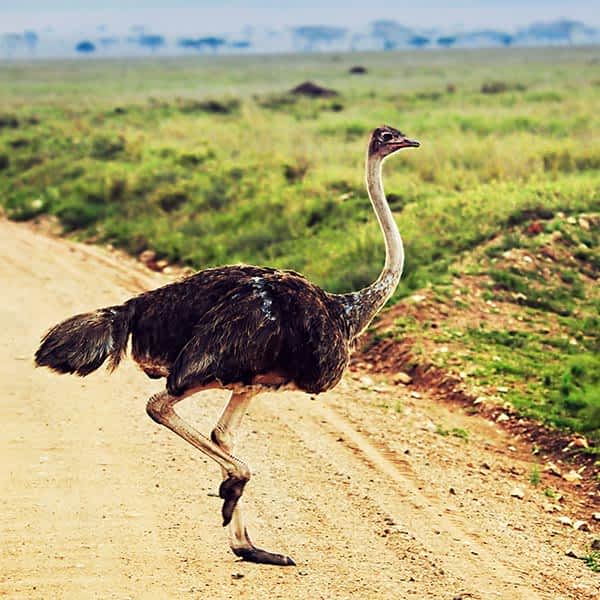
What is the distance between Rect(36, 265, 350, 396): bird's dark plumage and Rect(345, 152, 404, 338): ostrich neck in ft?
0.78

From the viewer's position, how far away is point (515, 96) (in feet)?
110

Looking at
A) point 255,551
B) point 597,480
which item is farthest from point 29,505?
point 597,480

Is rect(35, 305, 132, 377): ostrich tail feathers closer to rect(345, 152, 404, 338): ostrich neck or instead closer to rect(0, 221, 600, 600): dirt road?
rect(0, 221, 600, 600): dirt road

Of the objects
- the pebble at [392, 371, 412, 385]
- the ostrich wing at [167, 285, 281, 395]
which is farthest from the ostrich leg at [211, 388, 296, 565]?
the pebble at [392, 371, 412, 385]

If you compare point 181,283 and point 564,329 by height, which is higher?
point 181,283

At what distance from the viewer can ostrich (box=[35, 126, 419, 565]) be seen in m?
5.36

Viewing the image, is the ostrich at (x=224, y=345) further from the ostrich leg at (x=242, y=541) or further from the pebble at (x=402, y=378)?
the pebble at (x=402, y=378)

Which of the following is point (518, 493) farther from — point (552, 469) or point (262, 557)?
point (262, 557)

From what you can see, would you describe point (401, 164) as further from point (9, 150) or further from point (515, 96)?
point (515, 96)

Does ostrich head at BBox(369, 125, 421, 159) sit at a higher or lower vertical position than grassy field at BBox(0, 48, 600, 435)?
higher

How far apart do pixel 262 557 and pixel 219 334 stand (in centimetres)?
104

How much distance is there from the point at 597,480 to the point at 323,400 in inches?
82.1

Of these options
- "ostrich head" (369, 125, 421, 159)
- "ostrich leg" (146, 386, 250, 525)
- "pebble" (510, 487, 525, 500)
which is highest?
"ostrich head" (369, 125, 421, 159)

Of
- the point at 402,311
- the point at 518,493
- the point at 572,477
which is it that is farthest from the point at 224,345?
the point at 402,311
